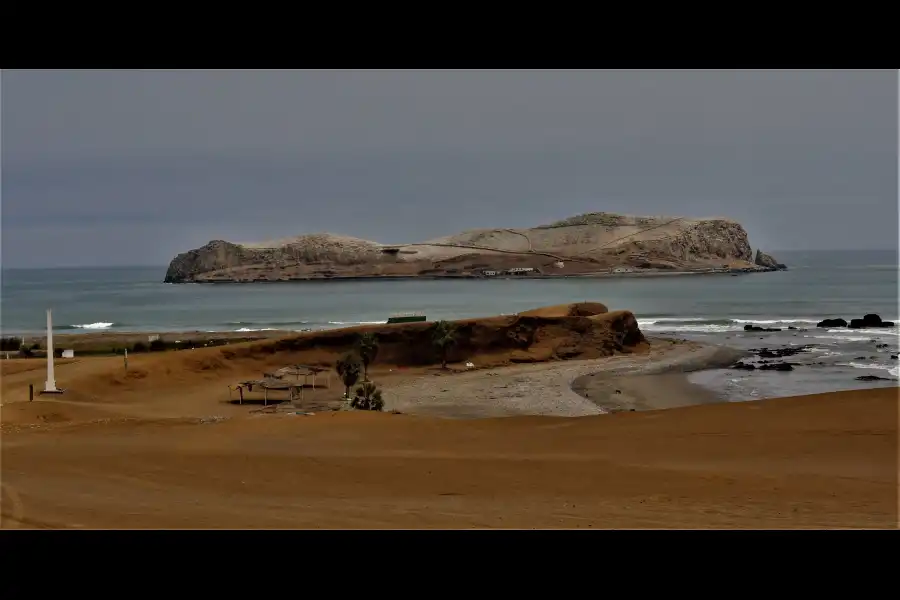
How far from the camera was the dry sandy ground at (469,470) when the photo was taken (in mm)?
5719

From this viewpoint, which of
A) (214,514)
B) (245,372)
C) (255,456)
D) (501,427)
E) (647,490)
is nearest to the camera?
(214,514)

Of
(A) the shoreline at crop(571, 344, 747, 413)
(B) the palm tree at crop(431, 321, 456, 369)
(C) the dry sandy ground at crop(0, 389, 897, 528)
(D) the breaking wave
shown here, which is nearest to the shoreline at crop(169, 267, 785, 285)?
(D) the breaking wave

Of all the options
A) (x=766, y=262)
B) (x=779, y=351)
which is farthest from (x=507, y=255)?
(x=779, y=351)

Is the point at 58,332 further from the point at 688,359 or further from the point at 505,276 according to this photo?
the point at 505,276

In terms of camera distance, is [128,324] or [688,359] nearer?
[688,359]

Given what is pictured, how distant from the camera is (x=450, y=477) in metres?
7.13

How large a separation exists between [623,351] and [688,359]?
2.77 meters

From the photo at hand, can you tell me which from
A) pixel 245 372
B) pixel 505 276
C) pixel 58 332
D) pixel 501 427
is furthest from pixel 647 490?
pixel 505 276

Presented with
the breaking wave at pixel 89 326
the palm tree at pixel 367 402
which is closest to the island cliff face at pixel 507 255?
the breaking wave at pixel 89 326

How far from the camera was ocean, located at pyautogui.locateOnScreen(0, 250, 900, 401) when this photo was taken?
2216 cm

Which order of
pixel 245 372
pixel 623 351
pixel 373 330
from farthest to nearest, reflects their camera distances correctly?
pixel 623 351, pixel 373 330, pixel 245 372

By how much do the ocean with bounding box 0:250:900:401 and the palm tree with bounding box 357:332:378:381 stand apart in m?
9.34

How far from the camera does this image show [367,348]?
22.7m
